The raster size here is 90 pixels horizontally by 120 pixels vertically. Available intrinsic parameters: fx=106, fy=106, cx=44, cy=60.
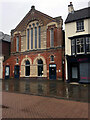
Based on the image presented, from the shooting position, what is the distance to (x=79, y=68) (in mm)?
16531

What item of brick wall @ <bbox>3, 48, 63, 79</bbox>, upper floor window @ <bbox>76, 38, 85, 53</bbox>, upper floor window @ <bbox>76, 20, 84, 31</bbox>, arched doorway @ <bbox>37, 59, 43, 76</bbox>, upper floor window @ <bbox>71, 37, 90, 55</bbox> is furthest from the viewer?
arched doorway @ <bbox>37, 59, 43, 76</bbox>

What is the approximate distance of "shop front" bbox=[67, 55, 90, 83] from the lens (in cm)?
1579

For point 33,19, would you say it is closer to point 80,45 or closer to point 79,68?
point 80,45

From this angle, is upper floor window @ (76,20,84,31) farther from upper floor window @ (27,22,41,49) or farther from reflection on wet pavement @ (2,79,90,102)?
reflection on wet pavement @ (2,79,90,102)

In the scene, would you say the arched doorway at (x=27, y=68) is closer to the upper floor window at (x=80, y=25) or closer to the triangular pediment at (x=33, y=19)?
the triangular pediment at (x=33, y=19)

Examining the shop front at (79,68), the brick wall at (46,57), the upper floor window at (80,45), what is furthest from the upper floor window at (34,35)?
the upper floor window at (80,45)

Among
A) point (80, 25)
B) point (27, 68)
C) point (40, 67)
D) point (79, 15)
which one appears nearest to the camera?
point (80, 25)

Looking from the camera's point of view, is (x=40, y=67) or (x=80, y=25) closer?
(x=80, y=25)

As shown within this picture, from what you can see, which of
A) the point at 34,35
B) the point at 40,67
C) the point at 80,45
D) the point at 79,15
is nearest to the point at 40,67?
the point at 40,67

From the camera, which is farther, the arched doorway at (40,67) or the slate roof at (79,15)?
the arched doorway at (40,67)

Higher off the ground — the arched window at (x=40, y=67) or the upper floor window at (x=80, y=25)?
the upper floor window at (x=80, y=25)

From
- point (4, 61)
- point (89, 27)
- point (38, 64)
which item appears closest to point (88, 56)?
point (89, 27)

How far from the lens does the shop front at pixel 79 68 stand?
51.8ft

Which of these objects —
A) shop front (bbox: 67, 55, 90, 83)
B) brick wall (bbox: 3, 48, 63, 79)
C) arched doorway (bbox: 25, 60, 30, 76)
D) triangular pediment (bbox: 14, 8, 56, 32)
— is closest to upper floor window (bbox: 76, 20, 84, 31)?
shop front (bbox: 67, 55, 90, 83)
